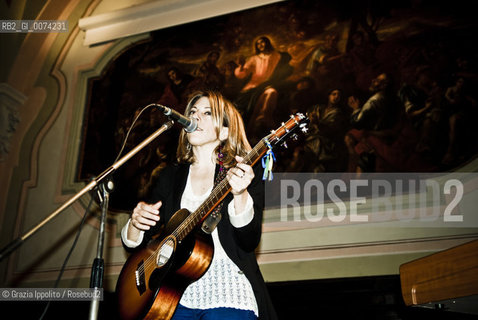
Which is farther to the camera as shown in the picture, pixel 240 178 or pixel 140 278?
pixel 140 278

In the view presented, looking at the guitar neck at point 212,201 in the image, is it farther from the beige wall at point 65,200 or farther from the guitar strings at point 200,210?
the beige wall at point 65,200

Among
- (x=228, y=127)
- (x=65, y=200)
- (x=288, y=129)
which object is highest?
(x=228, y=127)

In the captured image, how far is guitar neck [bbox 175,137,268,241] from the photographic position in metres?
2.30

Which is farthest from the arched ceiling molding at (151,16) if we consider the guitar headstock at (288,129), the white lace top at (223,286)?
the white lace top at (223,286)

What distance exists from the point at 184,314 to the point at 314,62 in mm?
3663

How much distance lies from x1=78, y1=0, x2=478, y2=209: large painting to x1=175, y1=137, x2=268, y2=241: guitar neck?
2261 millimetres

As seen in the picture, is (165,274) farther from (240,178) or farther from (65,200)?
(65,200)

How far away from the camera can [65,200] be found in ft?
18.6

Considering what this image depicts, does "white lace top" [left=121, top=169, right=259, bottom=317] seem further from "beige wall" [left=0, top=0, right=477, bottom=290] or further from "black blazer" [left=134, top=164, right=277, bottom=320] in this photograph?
Answer: "beige wall" [left=0, top=0, right=477, bottom=290]

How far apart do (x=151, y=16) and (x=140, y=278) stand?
196 inches

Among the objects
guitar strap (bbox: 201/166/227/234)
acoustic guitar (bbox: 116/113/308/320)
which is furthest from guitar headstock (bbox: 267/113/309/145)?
guitar strap (bbox: 201/166/227/234)

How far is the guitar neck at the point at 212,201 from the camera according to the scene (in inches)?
90.5

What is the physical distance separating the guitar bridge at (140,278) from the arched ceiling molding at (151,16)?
4287 millimetres

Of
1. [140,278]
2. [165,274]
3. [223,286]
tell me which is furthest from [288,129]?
[140,278]
